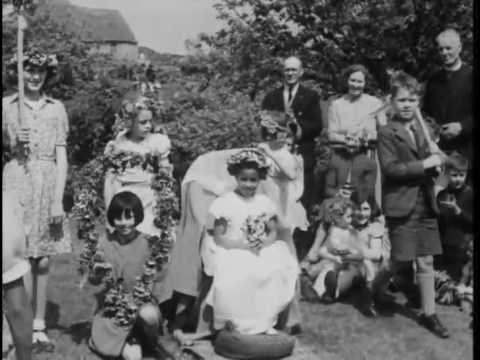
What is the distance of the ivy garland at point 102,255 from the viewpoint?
16.0ft

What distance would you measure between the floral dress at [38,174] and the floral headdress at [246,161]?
116cm

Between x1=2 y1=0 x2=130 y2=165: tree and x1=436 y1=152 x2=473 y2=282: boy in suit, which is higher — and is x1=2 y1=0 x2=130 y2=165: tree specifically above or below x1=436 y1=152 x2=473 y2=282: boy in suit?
above

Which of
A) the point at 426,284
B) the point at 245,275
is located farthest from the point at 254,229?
the point at 426,284

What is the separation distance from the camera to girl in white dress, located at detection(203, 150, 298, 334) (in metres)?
4.97

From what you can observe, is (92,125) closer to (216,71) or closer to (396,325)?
(216,71)

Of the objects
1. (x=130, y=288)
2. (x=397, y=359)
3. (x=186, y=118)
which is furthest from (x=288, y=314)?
(x=186, y=118)

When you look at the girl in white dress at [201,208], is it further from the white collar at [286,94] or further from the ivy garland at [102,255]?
the white collar at [286,94]

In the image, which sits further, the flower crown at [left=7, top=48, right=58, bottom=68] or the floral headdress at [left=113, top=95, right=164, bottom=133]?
the floral headdress at [left=113, top=95, right=164, bottom=133]

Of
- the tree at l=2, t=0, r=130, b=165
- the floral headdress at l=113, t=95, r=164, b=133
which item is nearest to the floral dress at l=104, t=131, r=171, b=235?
the floral headdress at l=113, t=95, r=164, b=133

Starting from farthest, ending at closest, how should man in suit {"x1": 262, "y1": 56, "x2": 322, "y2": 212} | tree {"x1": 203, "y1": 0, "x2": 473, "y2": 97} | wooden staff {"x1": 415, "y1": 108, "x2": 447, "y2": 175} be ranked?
tree {"x1": 203, "y1": 0, "x2": 473, "y2": 97}, man in suit {"x1": 262, "y1": 56, "x2": 322, "y2": 212}, wooden staff {"x1": 415, "y1": 108, "x2": 447, "y2": 175}

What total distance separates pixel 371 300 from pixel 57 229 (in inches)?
96.3

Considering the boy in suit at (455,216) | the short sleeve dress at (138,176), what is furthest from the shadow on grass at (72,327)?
the boy in suit at (455,216)

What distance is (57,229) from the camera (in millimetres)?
5195

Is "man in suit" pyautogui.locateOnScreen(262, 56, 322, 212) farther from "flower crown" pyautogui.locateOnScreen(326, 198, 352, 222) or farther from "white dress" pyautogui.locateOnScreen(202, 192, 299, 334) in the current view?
"white dress" pyautogui.locateOnScreen(202, 192, 299, 334)
